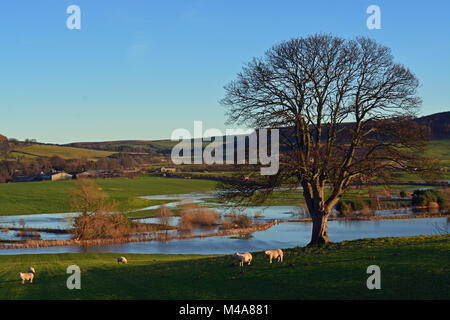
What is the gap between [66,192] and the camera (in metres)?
94.8

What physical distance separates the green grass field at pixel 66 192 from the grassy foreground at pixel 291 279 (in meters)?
60.0

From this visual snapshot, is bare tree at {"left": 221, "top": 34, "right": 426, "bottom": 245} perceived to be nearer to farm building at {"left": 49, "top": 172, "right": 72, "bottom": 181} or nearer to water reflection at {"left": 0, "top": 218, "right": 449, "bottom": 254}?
water reflection at {"left": 0, "top": 218, "right": 449, "bottom": 254}

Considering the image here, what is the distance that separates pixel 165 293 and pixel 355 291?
6737 millimetres

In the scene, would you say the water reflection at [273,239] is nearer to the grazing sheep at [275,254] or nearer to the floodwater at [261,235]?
the floodwater at [261,235]

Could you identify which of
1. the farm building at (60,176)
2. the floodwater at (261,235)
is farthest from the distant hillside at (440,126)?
the farm building at (60,176)

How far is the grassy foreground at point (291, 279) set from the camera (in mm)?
14352

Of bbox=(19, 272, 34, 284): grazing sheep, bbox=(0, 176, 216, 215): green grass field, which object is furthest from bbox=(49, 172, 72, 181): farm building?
bbox=(19, 272, 34, 284): grazing sheep

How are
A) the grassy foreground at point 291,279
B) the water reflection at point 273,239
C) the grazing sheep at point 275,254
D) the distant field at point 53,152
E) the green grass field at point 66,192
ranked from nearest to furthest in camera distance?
1. the grassy foreground at point 291,279
2. the grazing sheep at point 275,254
3. the water reflection at point 273,239
4. the green grass field at point 66,192
5. the distant field at point 53,152

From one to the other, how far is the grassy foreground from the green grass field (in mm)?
59999

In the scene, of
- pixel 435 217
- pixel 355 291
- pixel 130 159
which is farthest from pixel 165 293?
pixel 130 159

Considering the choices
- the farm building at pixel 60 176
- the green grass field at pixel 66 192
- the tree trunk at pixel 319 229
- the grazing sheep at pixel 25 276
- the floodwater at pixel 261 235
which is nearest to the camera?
the grazing sheep at pixel 25 276

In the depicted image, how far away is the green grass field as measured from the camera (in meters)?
82.1

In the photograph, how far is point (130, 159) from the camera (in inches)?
6973

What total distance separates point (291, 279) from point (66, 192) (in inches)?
3422
